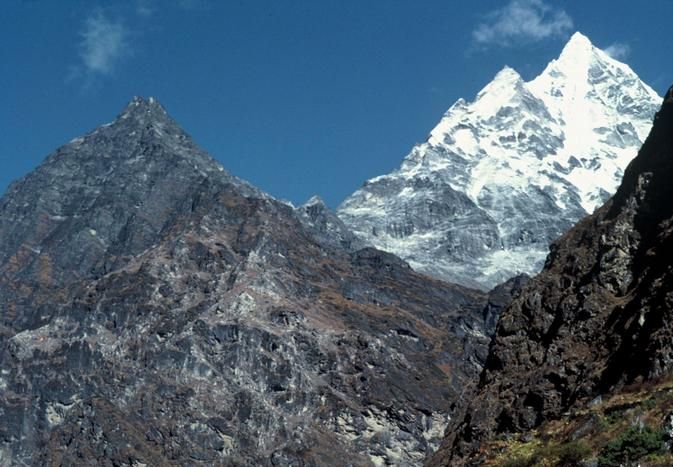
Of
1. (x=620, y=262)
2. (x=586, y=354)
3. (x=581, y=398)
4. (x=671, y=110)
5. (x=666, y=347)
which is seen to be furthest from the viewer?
(x=671, y=110)

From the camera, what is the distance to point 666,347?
178 ft

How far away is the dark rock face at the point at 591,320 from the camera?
193 feet

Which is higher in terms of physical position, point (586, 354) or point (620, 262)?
point (620, 262)

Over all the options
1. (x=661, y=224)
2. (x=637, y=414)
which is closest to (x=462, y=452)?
(x=661, y=224)

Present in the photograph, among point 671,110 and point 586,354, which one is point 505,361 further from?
point 671,110

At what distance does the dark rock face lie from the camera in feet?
193

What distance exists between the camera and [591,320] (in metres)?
67.9

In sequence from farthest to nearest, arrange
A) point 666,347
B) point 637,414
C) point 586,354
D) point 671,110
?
point 671,110 → point 586,354 → point 666,347 → point 637,414

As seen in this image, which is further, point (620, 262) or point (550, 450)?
point (620, 262)

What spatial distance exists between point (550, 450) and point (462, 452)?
778 inches

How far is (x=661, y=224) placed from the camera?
67.8 metres

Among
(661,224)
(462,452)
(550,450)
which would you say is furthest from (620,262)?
(550,450)

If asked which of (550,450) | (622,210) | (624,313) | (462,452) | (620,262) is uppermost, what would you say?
(622,210)

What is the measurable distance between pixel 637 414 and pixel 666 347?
24.1 feet
